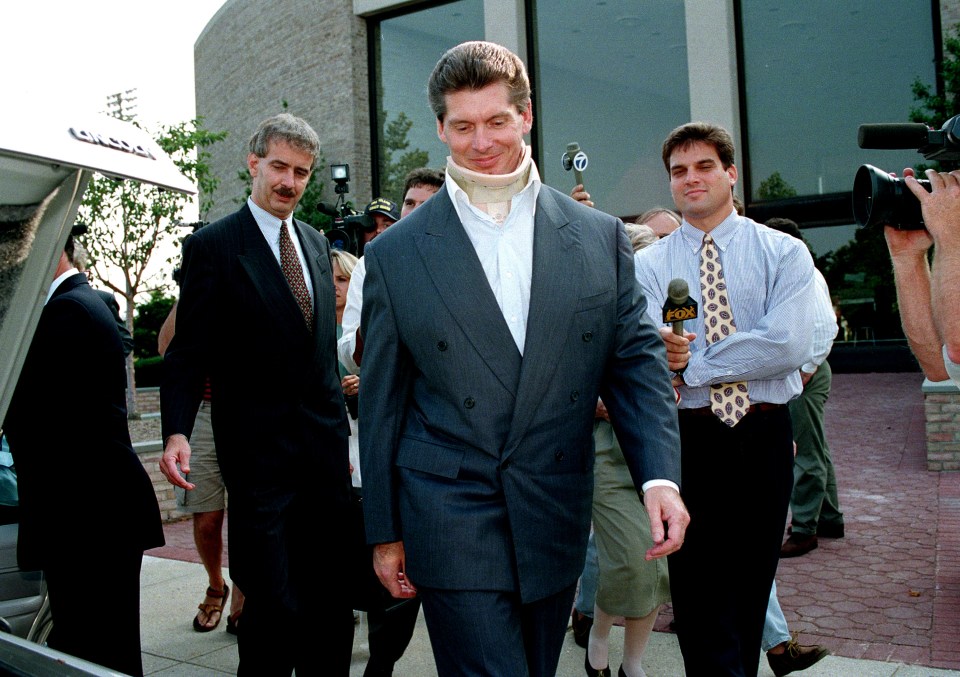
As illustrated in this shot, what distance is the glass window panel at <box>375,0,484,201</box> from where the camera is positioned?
2270 cm

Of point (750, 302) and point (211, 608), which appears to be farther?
point (211, 608)

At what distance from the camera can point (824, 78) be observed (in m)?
20.0

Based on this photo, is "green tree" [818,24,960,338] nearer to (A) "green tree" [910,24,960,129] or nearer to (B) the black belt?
(A) "green tree" [910,24,960,129]

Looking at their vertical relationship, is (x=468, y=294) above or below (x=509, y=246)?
below

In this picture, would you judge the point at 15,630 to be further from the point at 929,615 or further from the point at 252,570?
the point at 929,615

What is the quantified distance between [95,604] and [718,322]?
2528 millimetres

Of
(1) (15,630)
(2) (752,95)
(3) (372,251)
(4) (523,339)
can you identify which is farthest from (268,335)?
(2) (752,95)

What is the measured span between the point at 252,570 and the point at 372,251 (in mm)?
1582

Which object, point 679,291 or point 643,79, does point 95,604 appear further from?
point 643,79

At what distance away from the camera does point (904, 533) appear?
719 cm

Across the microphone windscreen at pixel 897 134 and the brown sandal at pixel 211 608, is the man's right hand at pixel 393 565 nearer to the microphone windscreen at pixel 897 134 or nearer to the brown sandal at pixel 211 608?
the microphone windscreen at pixel 897 134

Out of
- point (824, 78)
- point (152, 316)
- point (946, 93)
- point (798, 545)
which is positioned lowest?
point (798, 545)

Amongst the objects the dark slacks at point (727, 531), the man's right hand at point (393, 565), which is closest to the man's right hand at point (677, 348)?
the dark slacks at point (727, 531)

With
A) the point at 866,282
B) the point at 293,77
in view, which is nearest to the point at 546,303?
the point at 866,282
